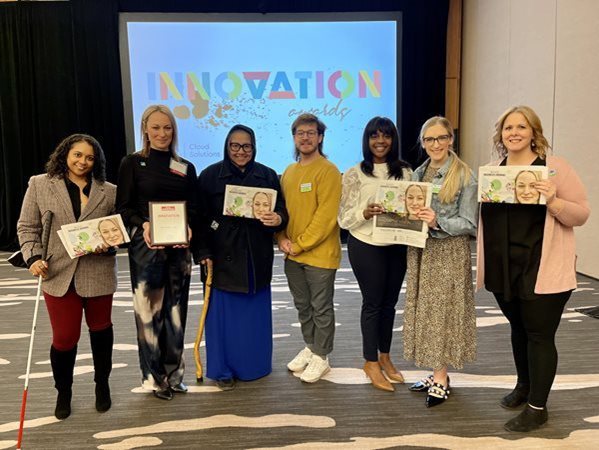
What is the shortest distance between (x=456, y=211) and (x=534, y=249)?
1.28ft

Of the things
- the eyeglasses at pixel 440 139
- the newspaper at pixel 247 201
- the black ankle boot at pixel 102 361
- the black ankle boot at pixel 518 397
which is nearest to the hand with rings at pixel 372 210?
the eyeglasses at pixel 440 139

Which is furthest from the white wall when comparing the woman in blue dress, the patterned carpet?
the woman in blue dress

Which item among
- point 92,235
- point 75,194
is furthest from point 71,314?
point 75,194

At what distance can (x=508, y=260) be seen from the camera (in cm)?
218

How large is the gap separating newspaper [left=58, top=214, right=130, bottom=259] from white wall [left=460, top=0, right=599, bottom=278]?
14.8 feet

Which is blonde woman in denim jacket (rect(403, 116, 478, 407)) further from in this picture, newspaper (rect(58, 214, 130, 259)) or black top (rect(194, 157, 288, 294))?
newspaper (rect(58, 214, 130, 259))

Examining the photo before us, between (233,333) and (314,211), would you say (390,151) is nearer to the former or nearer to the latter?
(314,211)

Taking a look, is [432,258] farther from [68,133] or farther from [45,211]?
[68,133]

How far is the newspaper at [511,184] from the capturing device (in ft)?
6.68

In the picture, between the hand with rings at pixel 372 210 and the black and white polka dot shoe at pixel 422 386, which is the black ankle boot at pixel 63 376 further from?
the black and white polka dot shoe at pixel 422 386

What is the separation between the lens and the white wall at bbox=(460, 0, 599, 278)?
16.0 feet

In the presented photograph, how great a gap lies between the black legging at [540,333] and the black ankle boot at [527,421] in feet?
0.12

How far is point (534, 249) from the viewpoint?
2.14 m

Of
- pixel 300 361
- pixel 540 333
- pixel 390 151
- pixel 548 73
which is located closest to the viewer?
pixel 540 333
